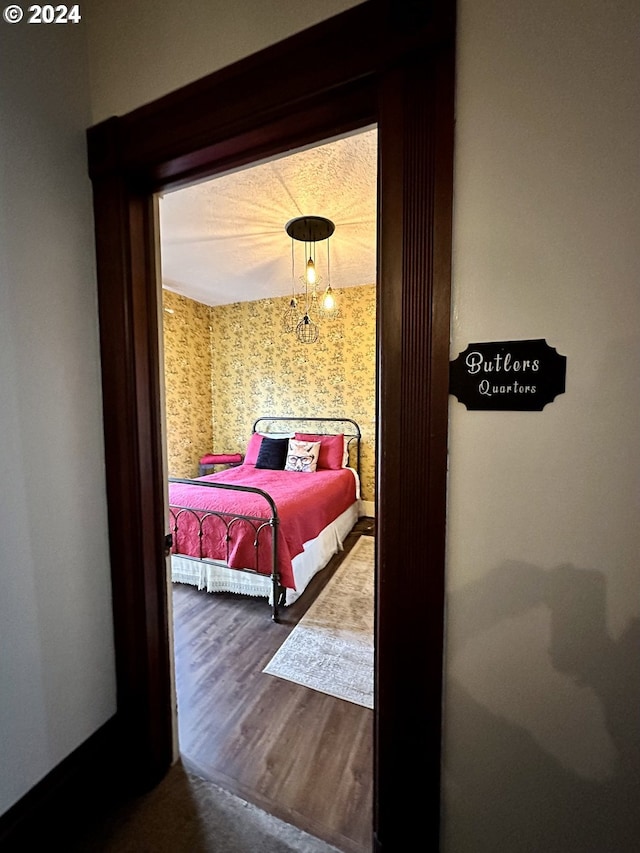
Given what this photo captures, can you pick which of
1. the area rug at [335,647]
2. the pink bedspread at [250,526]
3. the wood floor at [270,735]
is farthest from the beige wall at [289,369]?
the wood floor at [270,735]

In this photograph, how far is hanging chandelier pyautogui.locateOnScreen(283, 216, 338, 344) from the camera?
2633mm

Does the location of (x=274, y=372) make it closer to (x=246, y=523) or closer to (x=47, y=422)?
(x=246, y=523)

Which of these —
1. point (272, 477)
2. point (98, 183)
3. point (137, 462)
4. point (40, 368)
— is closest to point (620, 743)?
point (137, 462)

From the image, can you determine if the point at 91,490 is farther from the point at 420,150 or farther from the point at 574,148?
the point at 574,148

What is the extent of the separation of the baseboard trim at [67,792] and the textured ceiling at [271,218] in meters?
2.04

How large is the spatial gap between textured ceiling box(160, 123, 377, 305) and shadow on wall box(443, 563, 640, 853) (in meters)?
1.44

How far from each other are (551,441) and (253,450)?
3.92 m

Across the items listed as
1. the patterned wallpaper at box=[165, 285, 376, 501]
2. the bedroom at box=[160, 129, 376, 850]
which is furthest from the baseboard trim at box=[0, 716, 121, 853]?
the patterned wallpaper at box=[165, 285, 376, 501]

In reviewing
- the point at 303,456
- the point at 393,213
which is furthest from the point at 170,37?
the point at 303,456

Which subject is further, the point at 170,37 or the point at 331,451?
the point at 331,451

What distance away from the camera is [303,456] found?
404 centimetres

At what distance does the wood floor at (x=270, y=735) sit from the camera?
124 cm

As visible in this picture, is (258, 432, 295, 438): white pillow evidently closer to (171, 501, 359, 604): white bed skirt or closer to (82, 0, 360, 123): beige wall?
(171, 501, 359, 604): white bed skirt
